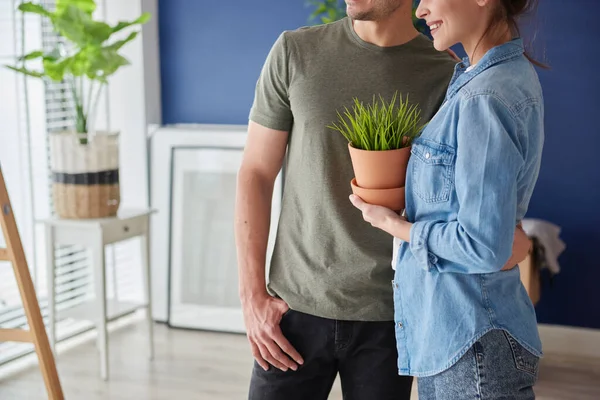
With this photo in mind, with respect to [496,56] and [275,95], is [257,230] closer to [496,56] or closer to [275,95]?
[275,95]

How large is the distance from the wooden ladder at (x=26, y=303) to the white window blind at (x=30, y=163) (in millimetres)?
1258

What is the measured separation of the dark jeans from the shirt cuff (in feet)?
1.21

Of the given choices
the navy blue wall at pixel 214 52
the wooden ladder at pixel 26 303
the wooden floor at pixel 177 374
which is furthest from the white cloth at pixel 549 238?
the wooden ladder at pixel 26 303

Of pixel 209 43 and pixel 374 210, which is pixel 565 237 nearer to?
pixel 209 43

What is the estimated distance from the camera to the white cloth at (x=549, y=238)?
392cm

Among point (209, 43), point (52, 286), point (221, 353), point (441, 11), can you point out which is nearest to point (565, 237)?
point (221, 353)

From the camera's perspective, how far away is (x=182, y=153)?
4.48 meters

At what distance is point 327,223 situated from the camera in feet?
5.62

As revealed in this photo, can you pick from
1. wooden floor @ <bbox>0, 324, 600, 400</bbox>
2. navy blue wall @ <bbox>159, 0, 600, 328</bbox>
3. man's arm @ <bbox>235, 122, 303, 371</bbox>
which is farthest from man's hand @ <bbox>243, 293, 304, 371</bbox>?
navy blue wall @ <bbox>159, 0, 600, 328</bbox>

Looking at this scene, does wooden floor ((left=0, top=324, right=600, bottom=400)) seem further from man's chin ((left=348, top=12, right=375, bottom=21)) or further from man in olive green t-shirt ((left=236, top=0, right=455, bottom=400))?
man's chin ((left=348, top=12, right=375, bottom=21))

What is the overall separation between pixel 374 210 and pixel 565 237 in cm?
298

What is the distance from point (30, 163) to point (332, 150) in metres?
2.74

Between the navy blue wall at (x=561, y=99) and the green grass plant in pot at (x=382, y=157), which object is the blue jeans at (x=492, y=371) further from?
the navy blue wall at (x=561, y=99)

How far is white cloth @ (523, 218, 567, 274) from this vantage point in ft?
12.8
